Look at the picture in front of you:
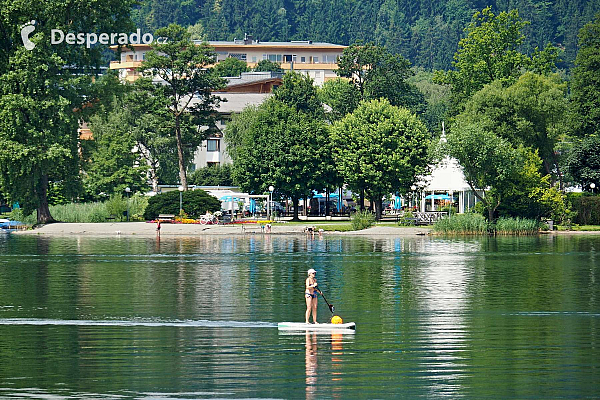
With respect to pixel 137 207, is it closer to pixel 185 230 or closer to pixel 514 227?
pixel 185 230

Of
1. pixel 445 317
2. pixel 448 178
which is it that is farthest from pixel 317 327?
pixel 448 178

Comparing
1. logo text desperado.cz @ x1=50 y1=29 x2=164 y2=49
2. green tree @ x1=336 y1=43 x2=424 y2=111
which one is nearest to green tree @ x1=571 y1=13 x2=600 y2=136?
green tree @ x1=336 y1=43 x2=424 y2=111

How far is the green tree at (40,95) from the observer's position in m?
84.8

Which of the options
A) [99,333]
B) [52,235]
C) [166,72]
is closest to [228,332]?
[99,333]

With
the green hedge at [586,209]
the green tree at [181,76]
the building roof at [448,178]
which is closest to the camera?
the building roof at [448,178]

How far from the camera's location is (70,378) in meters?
21.8

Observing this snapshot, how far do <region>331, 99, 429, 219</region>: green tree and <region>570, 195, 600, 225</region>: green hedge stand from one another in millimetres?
13812

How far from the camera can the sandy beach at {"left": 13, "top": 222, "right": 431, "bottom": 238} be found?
7794 centimetres

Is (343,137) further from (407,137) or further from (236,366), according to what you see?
(236,366)

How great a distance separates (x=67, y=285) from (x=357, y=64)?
294ft

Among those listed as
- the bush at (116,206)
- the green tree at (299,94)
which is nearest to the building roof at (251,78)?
the green tree at (299,94)

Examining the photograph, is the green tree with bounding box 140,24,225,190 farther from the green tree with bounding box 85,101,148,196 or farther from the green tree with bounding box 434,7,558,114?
the green tree with bounding box 434,7,558,114

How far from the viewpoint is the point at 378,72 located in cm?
12431

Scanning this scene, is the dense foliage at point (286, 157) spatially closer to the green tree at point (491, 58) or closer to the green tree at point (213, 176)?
the green tree at point (491, 58)
